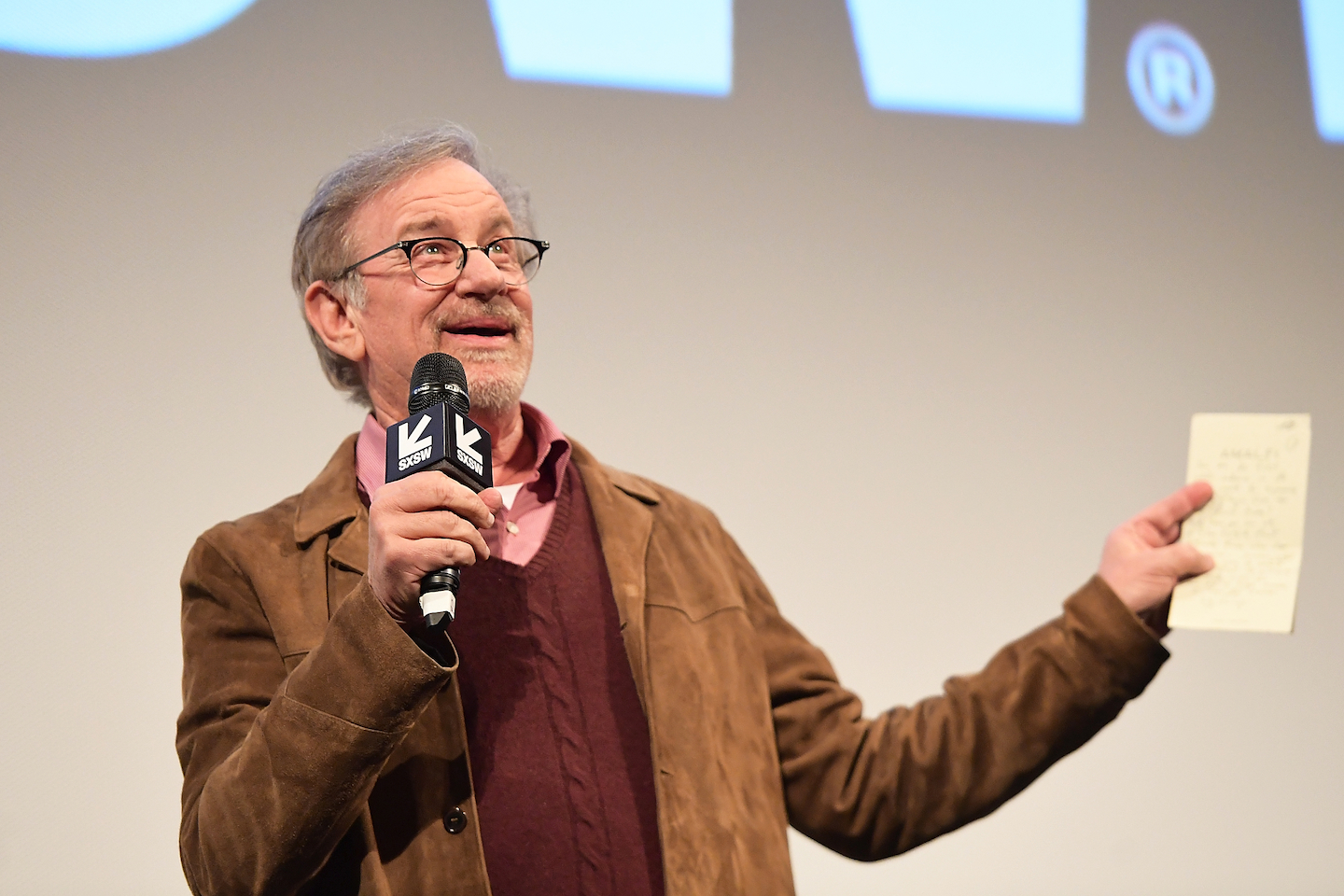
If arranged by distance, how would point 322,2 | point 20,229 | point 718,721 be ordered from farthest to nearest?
point 322,2 < point 20,229 < point 718,721

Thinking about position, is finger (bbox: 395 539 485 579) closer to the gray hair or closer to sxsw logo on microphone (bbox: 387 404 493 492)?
sxsw logo on microphone (bbox: 387 404 493 492)

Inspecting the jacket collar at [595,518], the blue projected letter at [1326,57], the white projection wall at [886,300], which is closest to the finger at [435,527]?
the jacket collar at [595,518]

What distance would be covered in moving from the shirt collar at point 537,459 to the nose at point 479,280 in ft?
0.66

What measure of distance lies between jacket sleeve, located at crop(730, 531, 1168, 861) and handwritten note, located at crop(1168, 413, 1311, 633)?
0.38 feet

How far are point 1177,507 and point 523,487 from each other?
0.86 metres

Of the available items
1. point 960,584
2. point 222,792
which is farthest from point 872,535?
point 222,792

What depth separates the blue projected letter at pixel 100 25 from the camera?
2.49 m

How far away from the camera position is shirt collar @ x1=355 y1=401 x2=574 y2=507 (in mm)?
1739

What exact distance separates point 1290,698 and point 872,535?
1119mm

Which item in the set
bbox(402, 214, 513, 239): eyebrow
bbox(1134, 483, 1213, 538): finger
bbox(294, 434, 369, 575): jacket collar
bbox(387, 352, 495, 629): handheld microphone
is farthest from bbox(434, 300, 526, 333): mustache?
bbox(1134, 483, 1213, 538): finger

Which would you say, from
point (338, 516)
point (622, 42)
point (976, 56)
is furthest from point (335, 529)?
point (976, 56)

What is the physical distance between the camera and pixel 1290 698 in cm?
309

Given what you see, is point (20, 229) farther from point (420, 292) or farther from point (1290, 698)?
point (1290, 698)

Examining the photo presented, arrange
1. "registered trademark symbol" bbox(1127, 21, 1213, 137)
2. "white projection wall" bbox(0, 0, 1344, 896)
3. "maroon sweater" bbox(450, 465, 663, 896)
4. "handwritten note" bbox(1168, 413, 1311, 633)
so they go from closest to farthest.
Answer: "handwritten note" bbox(1168, 413, 1311, 633)
"maroon sweater" bbox(450, 465, 663, 896)
"white projection wall" bbox(0, 0, 1344, 896)
"registered trademark symbol" bbox(1127, 21, 1213, 137)
